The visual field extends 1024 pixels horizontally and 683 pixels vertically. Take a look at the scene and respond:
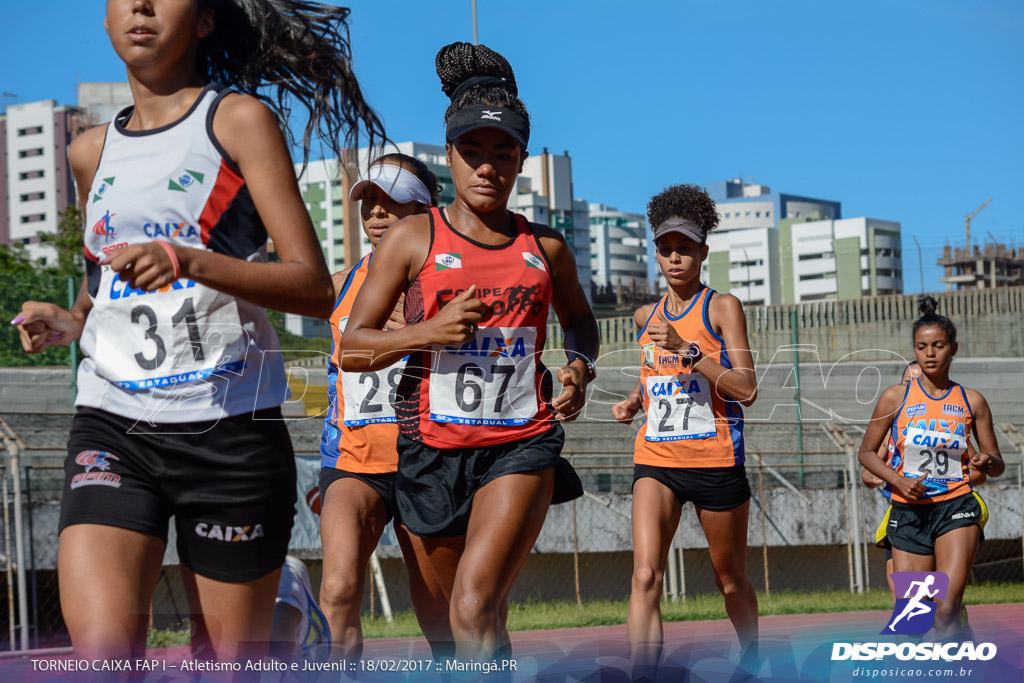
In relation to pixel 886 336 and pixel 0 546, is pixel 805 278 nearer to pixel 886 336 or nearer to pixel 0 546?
pixel 886 336

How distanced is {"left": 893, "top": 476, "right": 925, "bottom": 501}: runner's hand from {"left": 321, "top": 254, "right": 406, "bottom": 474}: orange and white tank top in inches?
134

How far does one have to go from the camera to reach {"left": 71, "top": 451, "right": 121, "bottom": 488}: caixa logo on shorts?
2.76m

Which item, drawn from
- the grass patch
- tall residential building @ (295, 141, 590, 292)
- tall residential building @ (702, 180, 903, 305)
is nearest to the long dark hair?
the grass patch

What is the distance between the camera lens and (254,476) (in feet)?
9.25

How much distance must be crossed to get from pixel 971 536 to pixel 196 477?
531 centimetres

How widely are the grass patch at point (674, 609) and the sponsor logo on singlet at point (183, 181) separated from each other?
715 cm

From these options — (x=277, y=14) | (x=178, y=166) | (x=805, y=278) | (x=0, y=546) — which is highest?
(x=805, y=278)

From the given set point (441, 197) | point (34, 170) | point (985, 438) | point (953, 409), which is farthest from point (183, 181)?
point (34, 170)

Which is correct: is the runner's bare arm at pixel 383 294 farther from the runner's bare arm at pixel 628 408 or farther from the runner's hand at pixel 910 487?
the runner's hand at pixel 910 487

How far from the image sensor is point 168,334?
9.24 ft

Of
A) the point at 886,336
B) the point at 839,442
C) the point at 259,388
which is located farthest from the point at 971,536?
the point at 886,336

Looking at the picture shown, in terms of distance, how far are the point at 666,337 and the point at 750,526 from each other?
912 centimetres

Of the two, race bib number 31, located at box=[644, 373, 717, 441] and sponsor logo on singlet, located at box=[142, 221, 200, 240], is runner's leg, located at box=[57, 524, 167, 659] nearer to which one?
sponsor logo on singlet, located at box=[142, 221, 200, 240]


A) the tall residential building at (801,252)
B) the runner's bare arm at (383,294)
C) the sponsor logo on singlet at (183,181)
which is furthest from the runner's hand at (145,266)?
the tall residential building at (801,252)
